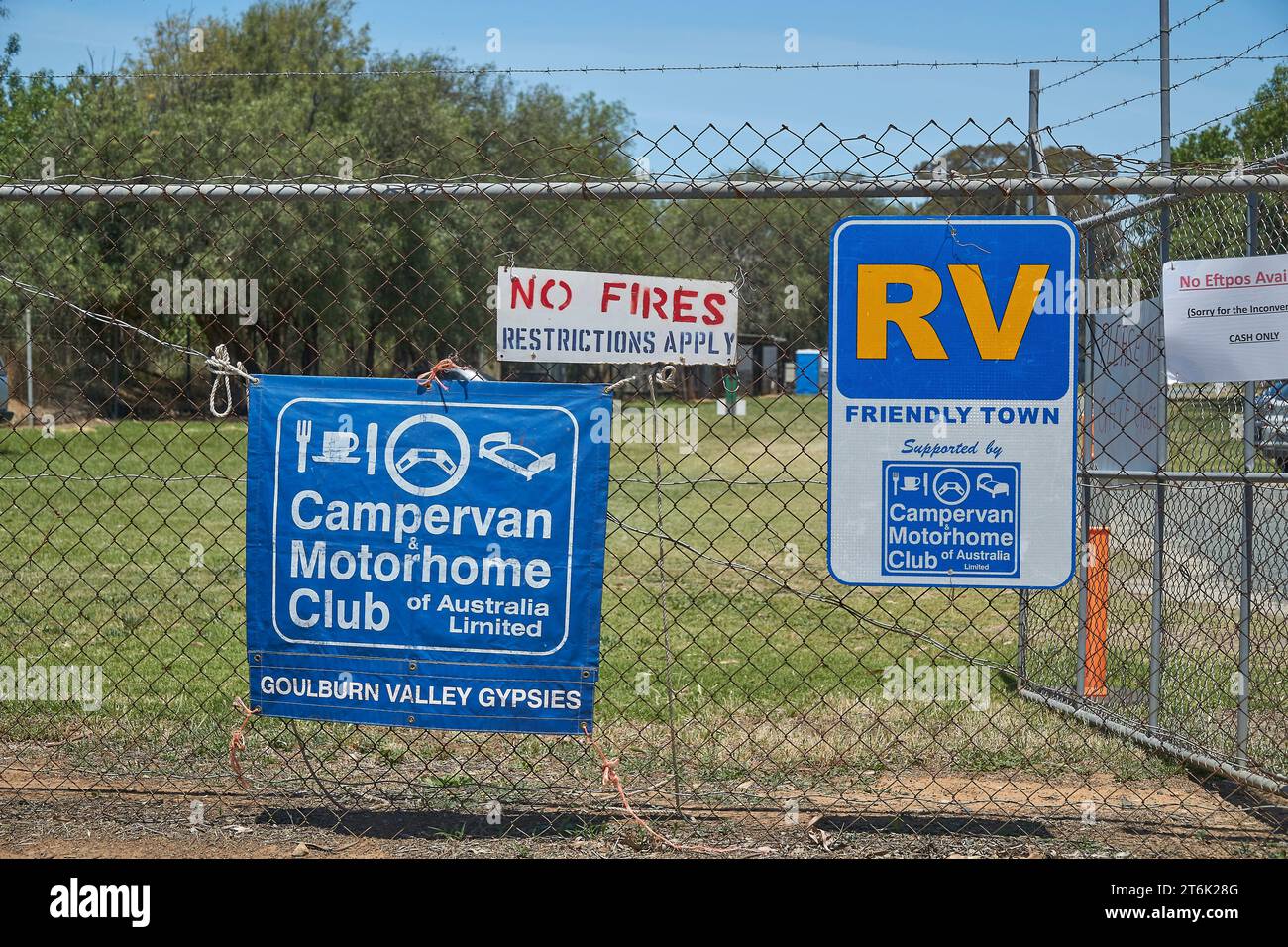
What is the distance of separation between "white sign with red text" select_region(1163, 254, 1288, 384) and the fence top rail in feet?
1.04

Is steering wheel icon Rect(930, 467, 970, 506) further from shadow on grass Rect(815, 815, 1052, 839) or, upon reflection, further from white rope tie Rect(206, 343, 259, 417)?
white rope tie Rect(206, 343, 259, 417)

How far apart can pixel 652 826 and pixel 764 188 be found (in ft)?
7.34

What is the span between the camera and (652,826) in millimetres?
4020

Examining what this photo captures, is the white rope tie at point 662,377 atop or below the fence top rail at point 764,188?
below

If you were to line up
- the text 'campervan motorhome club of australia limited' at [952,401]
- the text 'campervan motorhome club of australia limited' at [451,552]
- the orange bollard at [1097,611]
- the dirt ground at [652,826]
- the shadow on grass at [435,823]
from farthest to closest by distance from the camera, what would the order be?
the orange bollard at [1097,611] < the shadow on grass at [435,823] < the dirt ground at [652,826] < the text 'campervan motorhome club of australia limited' at [451,552] < the text 'campervan motorhome club of australia limited' at [952,401]

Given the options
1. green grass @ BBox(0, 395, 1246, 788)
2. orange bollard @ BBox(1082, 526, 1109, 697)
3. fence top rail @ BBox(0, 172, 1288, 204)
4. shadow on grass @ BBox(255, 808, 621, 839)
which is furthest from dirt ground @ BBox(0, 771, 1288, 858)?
Result: fence top rail @ BBox(0, 172, 1288, 204)

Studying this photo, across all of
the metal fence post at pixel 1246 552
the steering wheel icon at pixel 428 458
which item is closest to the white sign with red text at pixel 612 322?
the steering wheel icon at pixel 428 458

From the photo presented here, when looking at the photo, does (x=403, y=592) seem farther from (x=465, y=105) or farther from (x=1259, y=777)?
(x=465, y=105)

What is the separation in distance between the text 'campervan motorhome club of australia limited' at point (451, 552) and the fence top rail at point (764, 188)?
66 cm

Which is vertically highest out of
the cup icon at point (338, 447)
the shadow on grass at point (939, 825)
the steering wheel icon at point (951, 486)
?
the cup icon at point (338, 447)

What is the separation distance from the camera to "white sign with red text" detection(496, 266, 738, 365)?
362 centimetres

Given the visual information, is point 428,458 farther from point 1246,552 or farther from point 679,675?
point 1246,552

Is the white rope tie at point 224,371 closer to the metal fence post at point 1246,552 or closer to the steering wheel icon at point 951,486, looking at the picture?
the steering wheel icon at point 951,486

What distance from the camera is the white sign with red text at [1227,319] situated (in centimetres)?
392
